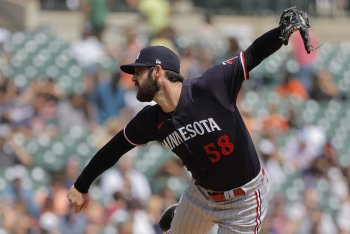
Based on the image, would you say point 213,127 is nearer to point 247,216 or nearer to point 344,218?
point 247,216

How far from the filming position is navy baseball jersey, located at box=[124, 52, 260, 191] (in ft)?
20.4

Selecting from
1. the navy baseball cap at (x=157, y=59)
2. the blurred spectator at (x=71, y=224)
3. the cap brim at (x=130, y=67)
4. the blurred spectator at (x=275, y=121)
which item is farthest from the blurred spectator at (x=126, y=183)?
the navy baseball cap at (x=157, y=59)

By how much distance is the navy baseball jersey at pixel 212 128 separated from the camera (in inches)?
244

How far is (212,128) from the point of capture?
245 inches

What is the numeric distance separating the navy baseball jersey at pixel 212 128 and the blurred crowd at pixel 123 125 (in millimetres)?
3503

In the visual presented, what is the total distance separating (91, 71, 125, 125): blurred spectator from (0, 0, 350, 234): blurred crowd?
1cm

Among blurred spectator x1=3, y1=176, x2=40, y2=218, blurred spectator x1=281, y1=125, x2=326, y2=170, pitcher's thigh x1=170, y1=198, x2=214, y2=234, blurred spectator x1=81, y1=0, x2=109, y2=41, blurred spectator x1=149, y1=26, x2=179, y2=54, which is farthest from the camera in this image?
blurred spectator x1=81, y1=0, x2=109, y2=41

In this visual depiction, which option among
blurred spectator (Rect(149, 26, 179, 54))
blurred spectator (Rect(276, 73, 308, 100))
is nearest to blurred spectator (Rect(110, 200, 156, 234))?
blurred spectator (Rect(149, 26, 179, 54))

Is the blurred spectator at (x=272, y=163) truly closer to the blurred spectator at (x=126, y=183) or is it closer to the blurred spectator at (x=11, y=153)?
the blurred spectator at (x=126, y=183)

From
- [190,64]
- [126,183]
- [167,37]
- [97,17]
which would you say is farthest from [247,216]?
[97,17]

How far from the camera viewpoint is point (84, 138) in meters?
11.5

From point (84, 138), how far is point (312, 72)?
4.34 metres

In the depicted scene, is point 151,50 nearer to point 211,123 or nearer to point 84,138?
point 211,123

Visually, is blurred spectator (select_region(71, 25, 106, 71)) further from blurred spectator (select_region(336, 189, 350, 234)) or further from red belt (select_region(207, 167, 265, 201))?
red belt (select_region(207, 167, 265, 201))
